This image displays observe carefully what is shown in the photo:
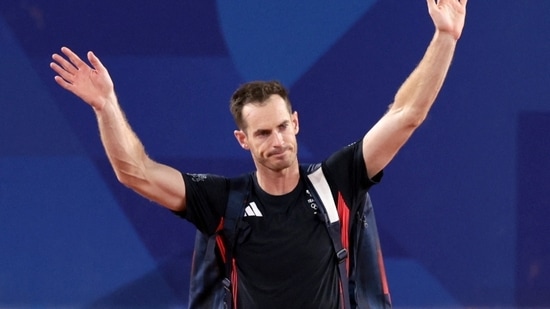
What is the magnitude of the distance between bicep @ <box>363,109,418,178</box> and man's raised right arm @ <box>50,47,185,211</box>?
60cm

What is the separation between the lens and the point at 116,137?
9.83 feet

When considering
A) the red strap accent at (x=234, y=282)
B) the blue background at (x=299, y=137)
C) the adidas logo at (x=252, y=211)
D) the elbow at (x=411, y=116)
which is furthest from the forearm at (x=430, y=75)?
the blue background at (x=299, y=137)

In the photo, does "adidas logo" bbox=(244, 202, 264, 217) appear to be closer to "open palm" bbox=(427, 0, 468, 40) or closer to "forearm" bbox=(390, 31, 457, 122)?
"forearm" bbox=(390, 31, 457, 122)

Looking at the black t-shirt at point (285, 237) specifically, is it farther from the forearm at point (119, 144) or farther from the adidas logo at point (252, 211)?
the forearm at point (119, 144)

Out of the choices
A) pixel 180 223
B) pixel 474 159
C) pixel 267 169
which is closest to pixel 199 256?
pixel 267 169

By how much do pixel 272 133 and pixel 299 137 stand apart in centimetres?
175

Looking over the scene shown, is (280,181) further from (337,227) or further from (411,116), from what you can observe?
(411,116)

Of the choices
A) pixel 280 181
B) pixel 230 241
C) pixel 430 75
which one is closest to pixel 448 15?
pixel 430 75

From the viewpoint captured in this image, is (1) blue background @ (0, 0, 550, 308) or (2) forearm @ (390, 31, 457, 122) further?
(1) blue background @ (0, 0, 550, 308)

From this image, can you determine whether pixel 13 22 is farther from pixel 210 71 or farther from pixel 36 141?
pixel 210 71

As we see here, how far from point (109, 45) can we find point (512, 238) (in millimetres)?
2186

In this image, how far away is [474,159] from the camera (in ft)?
15.8

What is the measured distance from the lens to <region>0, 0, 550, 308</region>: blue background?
477 cm

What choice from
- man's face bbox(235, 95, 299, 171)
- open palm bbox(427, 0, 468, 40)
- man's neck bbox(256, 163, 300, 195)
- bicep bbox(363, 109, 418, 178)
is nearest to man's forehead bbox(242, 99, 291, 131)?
man's face bbox(235, 95, 299, 171)
